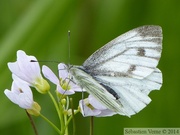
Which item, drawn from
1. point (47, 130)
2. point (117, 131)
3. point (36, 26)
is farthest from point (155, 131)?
point (36, 26)

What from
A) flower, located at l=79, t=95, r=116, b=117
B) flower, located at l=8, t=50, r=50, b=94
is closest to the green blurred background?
flower, located at l=8, t=50, r=50, b=94

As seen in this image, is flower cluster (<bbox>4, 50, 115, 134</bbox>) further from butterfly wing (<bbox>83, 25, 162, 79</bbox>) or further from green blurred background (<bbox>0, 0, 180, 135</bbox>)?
green blurred background (<bbox>0, 0, 180, 135</bbox>)

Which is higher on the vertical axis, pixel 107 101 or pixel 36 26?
pixel 36 26

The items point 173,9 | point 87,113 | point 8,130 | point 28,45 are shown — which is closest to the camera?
point 87,113

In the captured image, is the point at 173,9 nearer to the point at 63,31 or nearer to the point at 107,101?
the point at 63,31

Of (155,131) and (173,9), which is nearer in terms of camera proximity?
(155,131)

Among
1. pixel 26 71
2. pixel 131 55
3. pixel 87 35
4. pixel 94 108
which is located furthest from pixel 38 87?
pixel 87 35

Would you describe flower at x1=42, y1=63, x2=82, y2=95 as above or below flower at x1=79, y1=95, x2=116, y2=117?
above

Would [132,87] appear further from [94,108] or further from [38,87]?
[38,87]

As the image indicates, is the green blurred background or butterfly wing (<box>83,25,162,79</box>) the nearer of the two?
butterfly wing (<box>83,25,162,79</box>)
